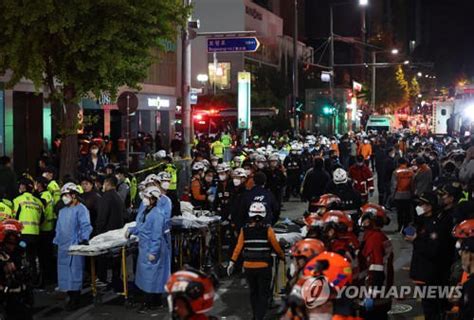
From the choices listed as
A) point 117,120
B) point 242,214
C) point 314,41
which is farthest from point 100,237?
point 314,41

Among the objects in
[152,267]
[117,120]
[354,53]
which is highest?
[354,53]

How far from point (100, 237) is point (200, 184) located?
453 centimetres

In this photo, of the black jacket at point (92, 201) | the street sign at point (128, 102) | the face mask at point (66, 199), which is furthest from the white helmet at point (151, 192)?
the street sign at point (128, 102)

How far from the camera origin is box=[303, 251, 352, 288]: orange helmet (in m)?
6.36

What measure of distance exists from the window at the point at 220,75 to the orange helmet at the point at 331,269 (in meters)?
43.5

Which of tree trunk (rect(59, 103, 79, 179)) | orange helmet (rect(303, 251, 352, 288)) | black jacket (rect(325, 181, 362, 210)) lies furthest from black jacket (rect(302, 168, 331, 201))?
orange helmet (rect(303, 251, 352, 288))

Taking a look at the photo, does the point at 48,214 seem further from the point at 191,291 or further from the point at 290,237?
the point at 191,291

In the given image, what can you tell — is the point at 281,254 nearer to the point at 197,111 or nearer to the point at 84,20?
the point at 84,20

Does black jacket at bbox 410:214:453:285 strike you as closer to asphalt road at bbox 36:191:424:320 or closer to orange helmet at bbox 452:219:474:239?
orange helmet at bbox 452:219:474:239

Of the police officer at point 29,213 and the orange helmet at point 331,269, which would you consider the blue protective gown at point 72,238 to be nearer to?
the police officer at point 29,213

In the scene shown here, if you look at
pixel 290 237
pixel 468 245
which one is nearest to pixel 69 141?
pixel 290 237

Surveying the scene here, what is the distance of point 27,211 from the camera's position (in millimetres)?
A: 12836

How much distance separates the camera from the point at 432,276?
9352 mm

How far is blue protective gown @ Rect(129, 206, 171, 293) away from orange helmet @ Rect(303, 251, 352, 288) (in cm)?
526
